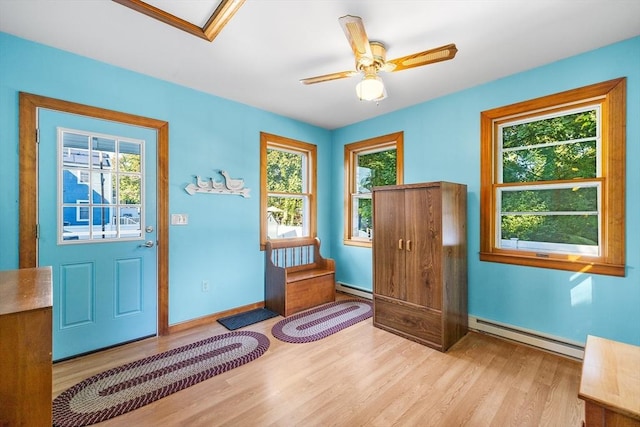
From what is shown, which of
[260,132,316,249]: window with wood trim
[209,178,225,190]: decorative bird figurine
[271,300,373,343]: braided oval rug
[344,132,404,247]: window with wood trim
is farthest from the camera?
[344,132,404,247]: window with wood trim

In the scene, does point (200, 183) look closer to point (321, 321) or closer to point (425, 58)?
point (321, 321)

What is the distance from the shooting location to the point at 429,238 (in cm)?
263

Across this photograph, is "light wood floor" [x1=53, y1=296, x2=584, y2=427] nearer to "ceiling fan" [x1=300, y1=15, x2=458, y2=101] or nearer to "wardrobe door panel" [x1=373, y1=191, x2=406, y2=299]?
"wardrobe door panel" [x1=373, y1=191, x2=406, y2=299]

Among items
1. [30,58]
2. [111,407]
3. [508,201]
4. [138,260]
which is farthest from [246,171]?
[508,201]

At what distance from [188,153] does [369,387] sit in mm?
2798

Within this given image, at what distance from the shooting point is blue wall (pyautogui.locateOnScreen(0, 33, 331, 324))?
2137 mm

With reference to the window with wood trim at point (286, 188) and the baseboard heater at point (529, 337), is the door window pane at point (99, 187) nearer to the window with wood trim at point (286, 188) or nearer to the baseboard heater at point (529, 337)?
the window with wood trim at point (286, 188)

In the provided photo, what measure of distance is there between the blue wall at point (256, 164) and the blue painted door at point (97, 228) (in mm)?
184

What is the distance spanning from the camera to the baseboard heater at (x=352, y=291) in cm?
401

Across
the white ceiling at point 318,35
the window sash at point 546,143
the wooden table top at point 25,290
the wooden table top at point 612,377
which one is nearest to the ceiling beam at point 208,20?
the white ceiling at point 318,35

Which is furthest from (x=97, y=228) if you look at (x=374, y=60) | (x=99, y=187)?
(x=374, y=60)

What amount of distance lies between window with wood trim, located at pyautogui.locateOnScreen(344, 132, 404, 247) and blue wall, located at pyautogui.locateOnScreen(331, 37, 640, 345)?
0.24 metres

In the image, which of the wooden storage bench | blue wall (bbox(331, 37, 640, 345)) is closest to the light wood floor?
blue wall (bbox(331, 37, 640, 345))

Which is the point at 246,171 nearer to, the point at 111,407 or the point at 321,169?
the point at 321,169
